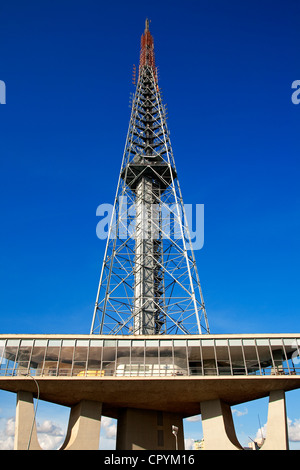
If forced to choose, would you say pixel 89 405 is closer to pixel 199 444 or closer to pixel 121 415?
pixel 121 415

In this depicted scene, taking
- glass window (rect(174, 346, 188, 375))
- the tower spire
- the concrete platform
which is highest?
the tower spire

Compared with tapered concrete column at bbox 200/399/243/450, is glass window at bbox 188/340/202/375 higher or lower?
higher

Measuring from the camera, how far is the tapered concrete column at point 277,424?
103ft

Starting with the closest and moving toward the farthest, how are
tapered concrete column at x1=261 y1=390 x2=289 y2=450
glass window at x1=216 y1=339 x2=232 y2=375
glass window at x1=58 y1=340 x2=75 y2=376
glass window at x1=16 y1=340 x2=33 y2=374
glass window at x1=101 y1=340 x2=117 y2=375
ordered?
1. tapered concrete column at x1=261 y1=390 x2=289 y2=450
2. glass window at x1=216 y1=339 x2=232 y2=375
3. glass window at x1=16 y1=340 x2=33 y2=374
4. glass window at x1=101 y1=340 x2=117 y2=375
5. glass window at x1=58 y1=340 x2=75 y2=376

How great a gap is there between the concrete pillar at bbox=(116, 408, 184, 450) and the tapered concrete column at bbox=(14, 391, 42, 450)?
928 cm

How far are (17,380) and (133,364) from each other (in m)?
10.3

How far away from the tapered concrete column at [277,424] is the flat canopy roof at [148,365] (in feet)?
2.93

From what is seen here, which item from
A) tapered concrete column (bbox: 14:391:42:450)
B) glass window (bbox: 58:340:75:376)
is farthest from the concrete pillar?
tapered concrete column (bbox: 14:391:42:450)

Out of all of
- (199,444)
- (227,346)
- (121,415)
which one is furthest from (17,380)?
(199,444)

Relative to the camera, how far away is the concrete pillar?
36656 millimetres

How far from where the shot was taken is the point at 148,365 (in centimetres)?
3344

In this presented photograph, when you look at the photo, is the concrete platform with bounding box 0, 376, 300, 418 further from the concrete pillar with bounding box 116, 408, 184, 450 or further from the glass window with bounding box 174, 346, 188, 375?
the concrete pillar with bounding box 116, 408, 184, 450

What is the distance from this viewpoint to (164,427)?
38.9 metres

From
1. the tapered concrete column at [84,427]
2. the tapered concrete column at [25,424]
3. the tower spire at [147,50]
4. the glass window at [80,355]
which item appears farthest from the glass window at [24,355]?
the tower spire at [147,50]
